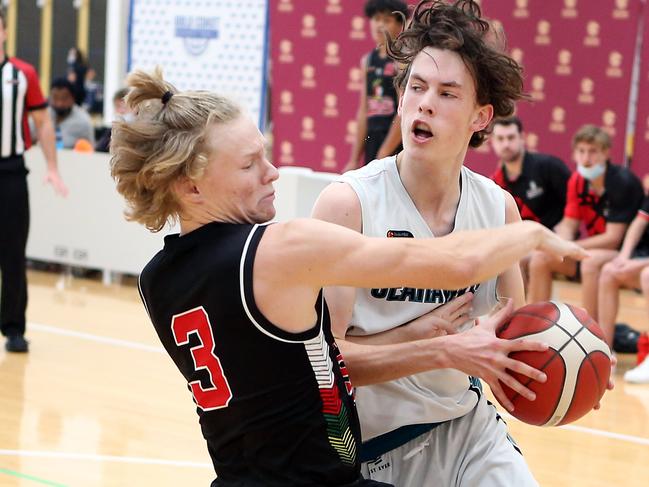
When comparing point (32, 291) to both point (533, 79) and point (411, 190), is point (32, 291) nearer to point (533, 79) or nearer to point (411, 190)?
point (533, 79)

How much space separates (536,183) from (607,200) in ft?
2.05

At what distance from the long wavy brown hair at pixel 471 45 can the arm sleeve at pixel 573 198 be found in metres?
5.12

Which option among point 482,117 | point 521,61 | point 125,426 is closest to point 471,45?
point 482,117

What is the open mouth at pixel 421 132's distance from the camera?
119 inches

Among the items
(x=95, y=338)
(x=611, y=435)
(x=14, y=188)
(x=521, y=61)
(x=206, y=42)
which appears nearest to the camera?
(x=611, y=435)

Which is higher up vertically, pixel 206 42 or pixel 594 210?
pixel 206 42

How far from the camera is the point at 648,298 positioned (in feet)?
24.1

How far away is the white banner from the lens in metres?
12.1

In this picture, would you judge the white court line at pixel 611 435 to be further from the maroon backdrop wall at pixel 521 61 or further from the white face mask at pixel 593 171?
the maroon backdrop wall at pixel 521 61

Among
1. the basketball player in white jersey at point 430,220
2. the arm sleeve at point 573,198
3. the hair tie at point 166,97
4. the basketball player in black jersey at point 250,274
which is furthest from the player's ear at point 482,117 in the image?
the arm sleeve at point 573,198

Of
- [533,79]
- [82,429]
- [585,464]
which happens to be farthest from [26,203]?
[533,79]

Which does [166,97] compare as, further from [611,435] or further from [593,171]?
[593,171]

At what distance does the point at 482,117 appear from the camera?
3164mm

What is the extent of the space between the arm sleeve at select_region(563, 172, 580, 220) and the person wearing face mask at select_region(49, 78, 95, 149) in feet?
17.5
